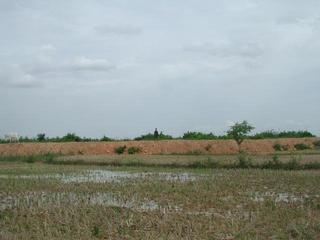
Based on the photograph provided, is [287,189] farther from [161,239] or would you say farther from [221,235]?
[161,239]

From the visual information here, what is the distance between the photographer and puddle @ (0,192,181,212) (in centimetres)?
1052

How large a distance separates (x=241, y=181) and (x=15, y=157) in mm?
17595

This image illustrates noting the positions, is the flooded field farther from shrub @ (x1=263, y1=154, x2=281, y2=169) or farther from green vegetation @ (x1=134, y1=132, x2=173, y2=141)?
green vegetation @ (x1=134, y1=132, x2=173, y2=141)

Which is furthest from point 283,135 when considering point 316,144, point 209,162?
point 209,162

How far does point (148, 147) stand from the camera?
3322 cm

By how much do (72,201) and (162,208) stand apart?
2.30 metres

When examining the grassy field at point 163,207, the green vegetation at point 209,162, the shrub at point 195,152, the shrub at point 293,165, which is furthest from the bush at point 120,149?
the grassy field at point 163,207

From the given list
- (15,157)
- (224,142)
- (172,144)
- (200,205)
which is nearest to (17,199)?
(200,205)


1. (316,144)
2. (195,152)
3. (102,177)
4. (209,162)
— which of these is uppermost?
(316,144)

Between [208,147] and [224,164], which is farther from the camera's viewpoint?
[208,147]

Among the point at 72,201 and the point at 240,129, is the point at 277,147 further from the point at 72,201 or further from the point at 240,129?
the point at 72,201

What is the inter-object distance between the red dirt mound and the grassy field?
1554cm

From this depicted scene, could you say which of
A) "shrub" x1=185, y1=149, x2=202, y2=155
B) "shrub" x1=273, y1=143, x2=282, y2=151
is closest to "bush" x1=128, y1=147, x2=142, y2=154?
"shrub" x1=185, y1=149, x2=202, y2=155

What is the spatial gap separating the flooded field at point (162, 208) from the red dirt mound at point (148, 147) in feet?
52.1
